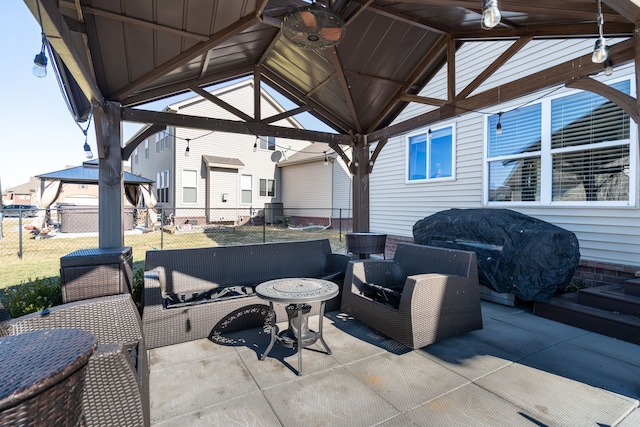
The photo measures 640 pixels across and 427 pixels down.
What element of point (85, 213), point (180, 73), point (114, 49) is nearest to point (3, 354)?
point (114, 49)

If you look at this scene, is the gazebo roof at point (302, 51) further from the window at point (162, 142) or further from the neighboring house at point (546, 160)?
the window at point (162, 142)

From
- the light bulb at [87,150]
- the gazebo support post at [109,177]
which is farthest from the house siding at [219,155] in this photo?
the gazebo support post at [109,177]

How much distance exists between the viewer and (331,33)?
3.04 metres

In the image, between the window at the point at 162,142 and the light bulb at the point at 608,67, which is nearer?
the light bulb at the point at 608,67

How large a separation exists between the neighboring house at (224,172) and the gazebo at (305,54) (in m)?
9.05

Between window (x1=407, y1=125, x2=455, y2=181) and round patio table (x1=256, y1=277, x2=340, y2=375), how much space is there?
16.6 feet

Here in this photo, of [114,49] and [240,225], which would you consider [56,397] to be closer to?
[114,49]

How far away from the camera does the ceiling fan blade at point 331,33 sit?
2.98 metres

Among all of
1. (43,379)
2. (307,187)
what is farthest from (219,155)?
(43,379)

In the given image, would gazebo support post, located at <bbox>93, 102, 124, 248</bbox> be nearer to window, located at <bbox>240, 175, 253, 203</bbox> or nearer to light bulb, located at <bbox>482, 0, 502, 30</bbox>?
light bulb, located at <bbox>482, 0, 502, 30</bbox>

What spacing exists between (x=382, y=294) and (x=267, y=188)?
14.7 m

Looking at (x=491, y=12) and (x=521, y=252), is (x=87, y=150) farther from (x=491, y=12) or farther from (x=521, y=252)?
(x=521, y=252)

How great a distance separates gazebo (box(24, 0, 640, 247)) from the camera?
2887mm

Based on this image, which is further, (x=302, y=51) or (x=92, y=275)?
(x=302, y=51)
